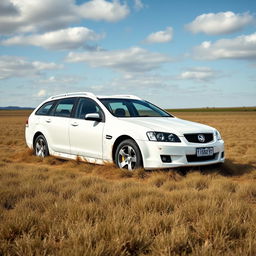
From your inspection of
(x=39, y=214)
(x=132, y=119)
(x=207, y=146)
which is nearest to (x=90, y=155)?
(x=132, y=119)

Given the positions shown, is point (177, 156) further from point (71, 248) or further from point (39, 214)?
point (71, 248)

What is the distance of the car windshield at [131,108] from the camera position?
7.25 m

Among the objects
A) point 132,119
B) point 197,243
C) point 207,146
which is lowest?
point 197,243

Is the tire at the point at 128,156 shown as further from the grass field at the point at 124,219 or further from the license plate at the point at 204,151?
the license plate at the point at 204,151

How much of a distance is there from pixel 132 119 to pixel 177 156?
1.29m

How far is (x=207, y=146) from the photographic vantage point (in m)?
6.47

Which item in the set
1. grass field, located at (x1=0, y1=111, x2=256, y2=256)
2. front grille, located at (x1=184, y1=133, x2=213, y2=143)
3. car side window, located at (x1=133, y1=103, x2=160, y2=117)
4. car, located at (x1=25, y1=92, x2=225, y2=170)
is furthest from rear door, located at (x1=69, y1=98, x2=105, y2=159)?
front grille, located at (x1=184, y1=133, x2=213, y2=143)

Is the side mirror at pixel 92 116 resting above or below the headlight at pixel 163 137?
above

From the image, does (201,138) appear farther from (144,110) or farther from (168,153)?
(144,110)

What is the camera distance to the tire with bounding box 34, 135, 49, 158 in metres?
8.64

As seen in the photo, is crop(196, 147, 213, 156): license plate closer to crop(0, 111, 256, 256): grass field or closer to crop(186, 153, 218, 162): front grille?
crop(186, 153, 218, 162): front grille

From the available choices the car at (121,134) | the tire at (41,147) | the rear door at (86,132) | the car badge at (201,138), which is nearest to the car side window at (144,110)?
the car at (121,134)

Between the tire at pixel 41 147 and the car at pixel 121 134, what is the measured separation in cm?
2

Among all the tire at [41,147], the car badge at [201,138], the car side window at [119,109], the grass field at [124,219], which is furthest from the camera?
the tire at [41,147]
